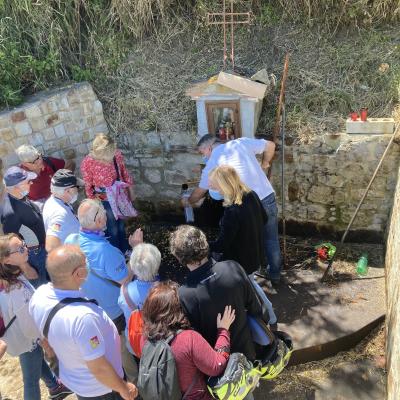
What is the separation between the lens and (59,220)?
3910mm

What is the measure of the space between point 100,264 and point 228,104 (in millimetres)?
2525

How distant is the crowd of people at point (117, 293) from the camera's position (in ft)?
8.82

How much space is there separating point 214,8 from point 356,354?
477 cm

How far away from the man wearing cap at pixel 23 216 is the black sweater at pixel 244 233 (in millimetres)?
1706

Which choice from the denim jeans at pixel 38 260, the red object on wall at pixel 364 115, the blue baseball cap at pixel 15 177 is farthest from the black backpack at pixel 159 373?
the red object on wall at pixel 364 115

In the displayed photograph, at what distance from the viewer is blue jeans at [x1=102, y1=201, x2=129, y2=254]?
491 cm

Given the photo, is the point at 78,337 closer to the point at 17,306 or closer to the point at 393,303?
the point at 17,306

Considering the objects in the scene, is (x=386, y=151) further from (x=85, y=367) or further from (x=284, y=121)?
(x=85, y=367)

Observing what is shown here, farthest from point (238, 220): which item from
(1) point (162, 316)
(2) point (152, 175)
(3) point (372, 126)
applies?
(2) point (152, 175)

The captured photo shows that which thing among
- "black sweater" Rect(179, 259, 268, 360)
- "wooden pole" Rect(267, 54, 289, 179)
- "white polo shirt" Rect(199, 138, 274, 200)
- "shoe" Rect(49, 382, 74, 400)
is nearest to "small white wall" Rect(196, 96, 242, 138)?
"wooden pole" Rect(267, 54, 289, 179)

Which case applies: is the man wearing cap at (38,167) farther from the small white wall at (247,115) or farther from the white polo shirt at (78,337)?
the small white wall at (247,115)

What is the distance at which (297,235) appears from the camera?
232 inches

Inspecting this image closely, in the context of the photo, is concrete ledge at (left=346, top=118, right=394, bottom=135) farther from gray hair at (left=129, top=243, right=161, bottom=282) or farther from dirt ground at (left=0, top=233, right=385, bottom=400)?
gray hair at (left=129, top=243, right=161, bottom=282)

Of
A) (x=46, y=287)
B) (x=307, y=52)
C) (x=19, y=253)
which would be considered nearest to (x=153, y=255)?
(x=46, y=287)
